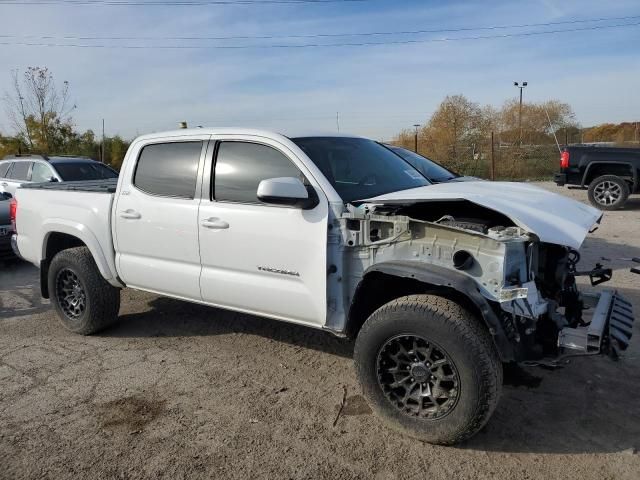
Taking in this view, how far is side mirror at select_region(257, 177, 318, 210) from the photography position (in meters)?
3.43

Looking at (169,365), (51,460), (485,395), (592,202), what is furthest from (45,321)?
(592,202)

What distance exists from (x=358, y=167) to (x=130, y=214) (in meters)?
2.01

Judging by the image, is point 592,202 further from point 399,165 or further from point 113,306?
point 113,306

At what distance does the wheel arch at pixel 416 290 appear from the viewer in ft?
9.82

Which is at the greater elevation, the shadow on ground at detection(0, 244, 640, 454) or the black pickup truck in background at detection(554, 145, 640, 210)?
the black pickup truck in background at detection(554, 145, 640, 210)

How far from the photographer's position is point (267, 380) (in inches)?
163

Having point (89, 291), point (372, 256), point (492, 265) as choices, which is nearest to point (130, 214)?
point (89, 291)

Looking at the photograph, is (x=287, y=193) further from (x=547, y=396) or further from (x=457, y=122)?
(x=457, y=122)

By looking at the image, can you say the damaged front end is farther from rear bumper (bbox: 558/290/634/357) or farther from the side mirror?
the side mirror

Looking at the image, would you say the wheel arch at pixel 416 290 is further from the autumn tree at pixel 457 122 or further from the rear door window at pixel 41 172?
the autumn tree at pixel 457 122

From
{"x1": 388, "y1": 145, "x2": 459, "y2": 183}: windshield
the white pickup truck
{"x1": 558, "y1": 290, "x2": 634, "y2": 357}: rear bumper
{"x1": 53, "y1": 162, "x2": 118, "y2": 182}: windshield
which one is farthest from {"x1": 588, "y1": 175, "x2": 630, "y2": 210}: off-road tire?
{"x1": 53, "y1": 162, "x2": 118, "y2": 182}: windshield

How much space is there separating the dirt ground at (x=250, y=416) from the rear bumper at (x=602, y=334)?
0.60 metres

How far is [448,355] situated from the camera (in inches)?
121

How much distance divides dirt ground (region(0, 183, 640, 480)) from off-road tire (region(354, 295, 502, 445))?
0.44ft
